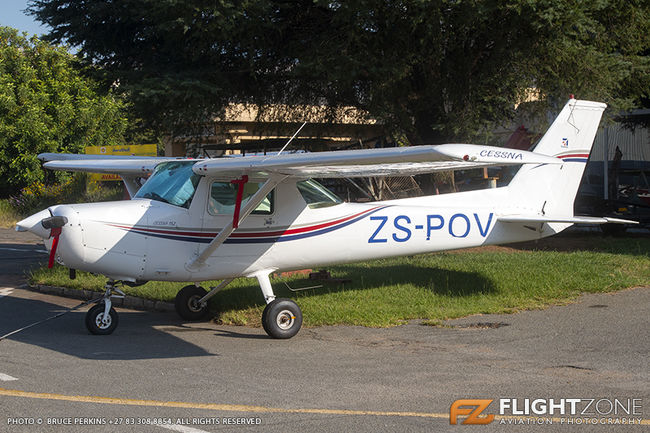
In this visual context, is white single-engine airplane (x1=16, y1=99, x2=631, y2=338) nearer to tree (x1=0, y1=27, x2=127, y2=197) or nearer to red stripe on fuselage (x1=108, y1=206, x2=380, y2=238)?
red stripe on fuselage (x1=108, y1=206, x2=380, y2=238)

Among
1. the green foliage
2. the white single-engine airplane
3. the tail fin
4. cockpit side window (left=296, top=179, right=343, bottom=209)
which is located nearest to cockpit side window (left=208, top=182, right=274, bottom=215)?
the white single-engine airplane

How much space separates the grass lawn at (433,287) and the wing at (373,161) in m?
2.02

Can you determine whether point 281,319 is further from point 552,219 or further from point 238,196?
point 552,219

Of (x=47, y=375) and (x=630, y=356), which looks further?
(x=630, y=356)

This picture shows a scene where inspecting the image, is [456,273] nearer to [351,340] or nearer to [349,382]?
[351,340]

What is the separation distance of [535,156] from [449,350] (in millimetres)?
2389

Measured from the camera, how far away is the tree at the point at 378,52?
42.1ft

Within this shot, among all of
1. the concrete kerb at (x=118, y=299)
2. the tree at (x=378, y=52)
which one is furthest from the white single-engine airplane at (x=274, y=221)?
the tree at (x=378, y=52)

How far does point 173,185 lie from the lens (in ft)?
28.4

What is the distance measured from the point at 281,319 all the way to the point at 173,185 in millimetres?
2135

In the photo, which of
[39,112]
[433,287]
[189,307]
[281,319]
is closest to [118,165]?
[189,307]

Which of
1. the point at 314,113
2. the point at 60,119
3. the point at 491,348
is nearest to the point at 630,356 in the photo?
the point at 491,348

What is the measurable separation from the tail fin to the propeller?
6151 mm

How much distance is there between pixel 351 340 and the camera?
324 inches
